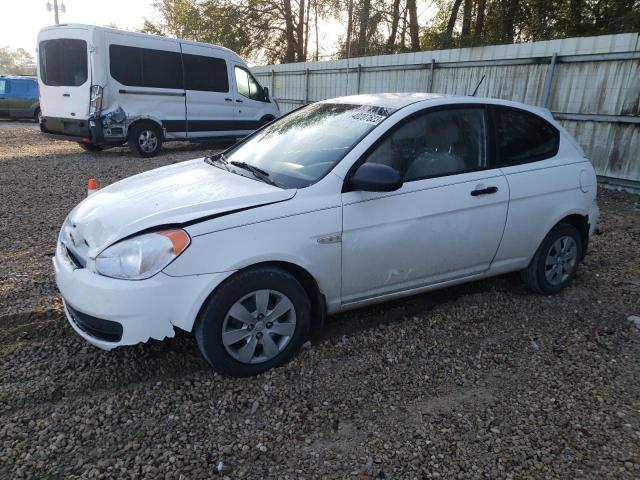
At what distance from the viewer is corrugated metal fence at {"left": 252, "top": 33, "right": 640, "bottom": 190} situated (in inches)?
289

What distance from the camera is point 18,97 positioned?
19.3m

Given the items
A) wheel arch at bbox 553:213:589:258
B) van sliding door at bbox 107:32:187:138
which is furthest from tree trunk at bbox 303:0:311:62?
wheel arch at bbox 553:213:589:258

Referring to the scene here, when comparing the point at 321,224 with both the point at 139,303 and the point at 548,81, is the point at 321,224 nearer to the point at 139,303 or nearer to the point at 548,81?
the point at 139,303

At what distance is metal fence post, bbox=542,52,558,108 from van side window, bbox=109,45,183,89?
739 centimetres

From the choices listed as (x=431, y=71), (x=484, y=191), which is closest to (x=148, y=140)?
(x=431, y=71)

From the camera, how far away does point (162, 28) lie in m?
33.8

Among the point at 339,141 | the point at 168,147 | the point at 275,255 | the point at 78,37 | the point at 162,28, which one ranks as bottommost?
the point at 168,147

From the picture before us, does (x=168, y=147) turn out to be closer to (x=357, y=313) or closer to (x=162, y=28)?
(x=357, y=313)

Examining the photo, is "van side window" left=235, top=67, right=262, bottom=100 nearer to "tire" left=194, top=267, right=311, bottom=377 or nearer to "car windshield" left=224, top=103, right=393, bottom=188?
"car windshield" left=224, top=103, right=393, bottom=188

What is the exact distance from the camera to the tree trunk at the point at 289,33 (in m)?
23.9

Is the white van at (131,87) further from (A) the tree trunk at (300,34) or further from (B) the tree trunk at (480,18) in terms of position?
(A) the tree trunk at (300,34)

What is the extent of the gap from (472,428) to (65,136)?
10.2m

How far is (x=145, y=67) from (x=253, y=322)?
29.4ft

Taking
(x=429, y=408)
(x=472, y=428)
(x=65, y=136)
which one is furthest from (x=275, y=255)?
(x=65, y=136)
